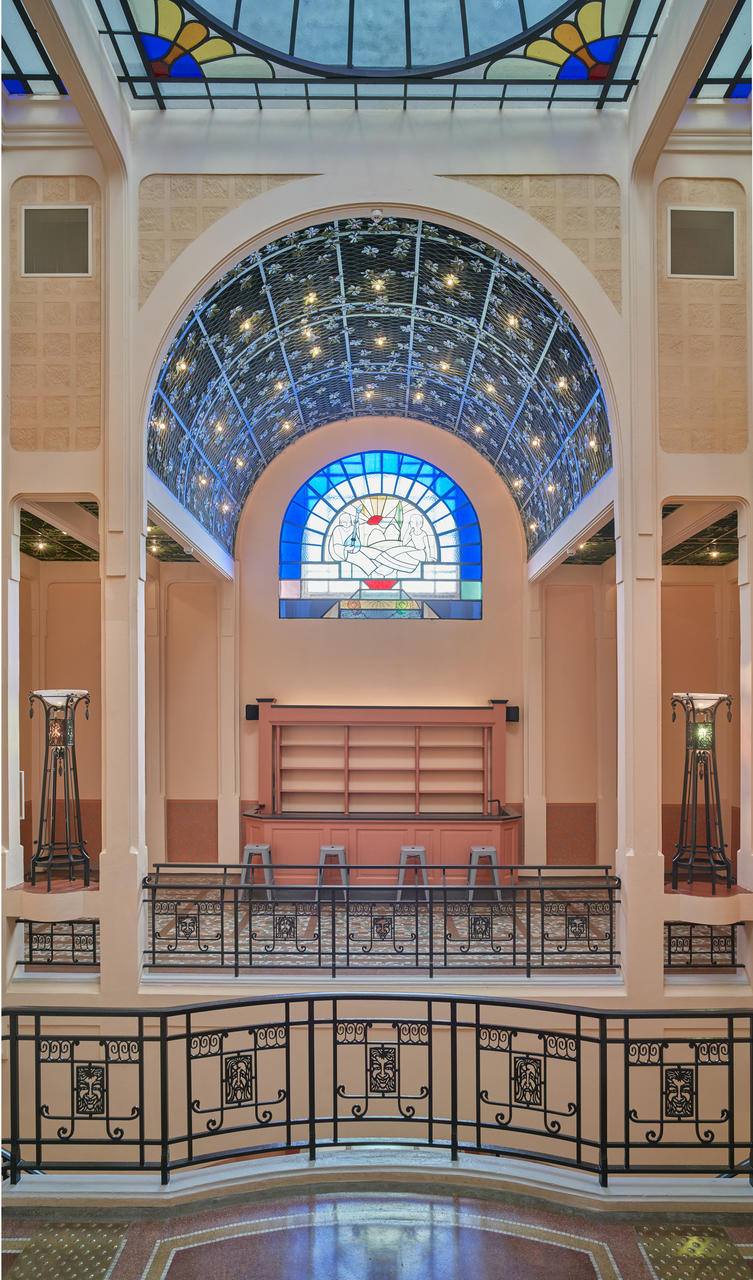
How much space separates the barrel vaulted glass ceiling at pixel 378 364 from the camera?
8.02m

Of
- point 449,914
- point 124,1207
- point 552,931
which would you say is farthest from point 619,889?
point 124,1207

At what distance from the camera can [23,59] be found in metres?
6.29

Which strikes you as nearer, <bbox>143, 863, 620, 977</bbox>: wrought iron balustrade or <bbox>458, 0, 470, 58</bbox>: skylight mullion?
<bbox>458, 0, 470, 58</bbox>: skylight mullion

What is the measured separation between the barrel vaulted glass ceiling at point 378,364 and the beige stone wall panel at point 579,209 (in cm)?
62

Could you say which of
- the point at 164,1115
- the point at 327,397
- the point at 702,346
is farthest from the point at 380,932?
the point at 327,397

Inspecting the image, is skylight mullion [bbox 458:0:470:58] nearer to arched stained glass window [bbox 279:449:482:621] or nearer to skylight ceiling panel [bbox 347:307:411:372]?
skylight ceiling panel [bbox 347:307:411:372]

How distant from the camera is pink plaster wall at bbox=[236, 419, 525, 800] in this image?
13.2m

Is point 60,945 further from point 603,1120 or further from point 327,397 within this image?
point 327,397

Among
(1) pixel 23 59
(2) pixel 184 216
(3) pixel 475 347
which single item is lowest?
(2) pixel 184 216

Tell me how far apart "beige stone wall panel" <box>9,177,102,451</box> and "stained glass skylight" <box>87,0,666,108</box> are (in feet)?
3.79

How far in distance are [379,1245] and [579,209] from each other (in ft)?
23.6

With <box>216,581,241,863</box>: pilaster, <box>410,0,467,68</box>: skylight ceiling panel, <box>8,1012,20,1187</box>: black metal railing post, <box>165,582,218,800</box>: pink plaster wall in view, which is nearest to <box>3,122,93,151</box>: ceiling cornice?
<box>410,0,467,68</box>: skylight ceiling panel

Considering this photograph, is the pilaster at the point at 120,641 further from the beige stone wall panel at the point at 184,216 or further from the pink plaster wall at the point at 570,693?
the pink plaster wall at the point at 570,693

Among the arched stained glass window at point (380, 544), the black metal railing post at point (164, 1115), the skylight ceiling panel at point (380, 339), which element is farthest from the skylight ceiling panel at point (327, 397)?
the black metal railing post at point (164, 1115)
